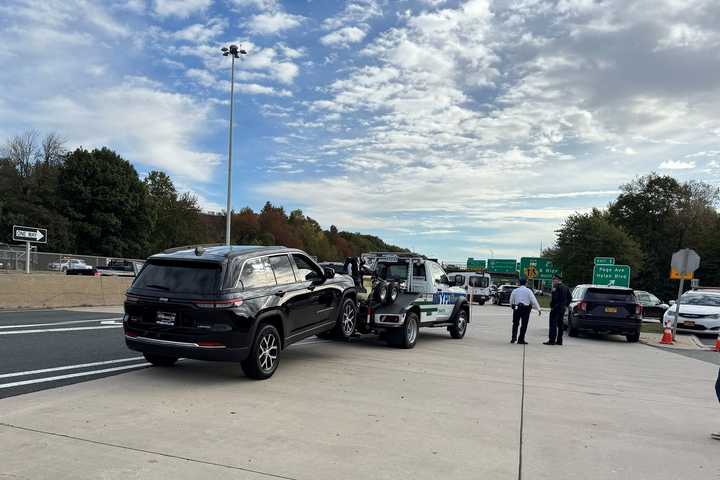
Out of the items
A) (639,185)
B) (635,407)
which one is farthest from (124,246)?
(639,185)

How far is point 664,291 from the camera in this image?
6706 centimetres

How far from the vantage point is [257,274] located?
7648 mm

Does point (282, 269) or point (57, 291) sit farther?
point (57, 291)

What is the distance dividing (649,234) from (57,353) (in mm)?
76762

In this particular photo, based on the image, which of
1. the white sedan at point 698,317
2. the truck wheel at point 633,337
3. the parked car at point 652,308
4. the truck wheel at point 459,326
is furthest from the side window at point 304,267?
the parked car at point 652,308

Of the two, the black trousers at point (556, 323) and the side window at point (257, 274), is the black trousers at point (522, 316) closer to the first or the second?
the black trousers at point (556, 323)

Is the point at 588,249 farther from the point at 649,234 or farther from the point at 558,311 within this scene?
the point at 558,311

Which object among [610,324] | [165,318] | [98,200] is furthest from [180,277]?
[98,200]

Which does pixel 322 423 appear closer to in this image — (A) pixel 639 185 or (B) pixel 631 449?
(B) pixel 631 449

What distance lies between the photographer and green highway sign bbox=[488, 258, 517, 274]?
66.6 meters

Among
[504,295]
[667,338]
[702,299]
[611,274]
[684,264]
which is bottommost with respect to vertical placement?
[504,295]

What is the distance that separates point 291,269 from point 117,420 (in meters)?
3.58

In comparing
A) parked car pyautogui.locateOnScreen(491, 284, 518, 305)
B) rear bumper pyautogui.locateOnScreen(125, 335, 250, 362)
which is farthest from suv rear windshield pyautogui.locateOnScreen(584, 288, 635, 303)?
parked car pyautogui.locateOnScreen(491, 284, 518, 305)

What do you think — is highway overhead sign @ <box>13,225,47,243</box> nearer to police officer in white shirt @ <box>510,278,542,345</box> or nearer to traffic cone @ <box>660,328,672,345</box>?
police officer in white shirt @ <box>510,278,542,345</box>
